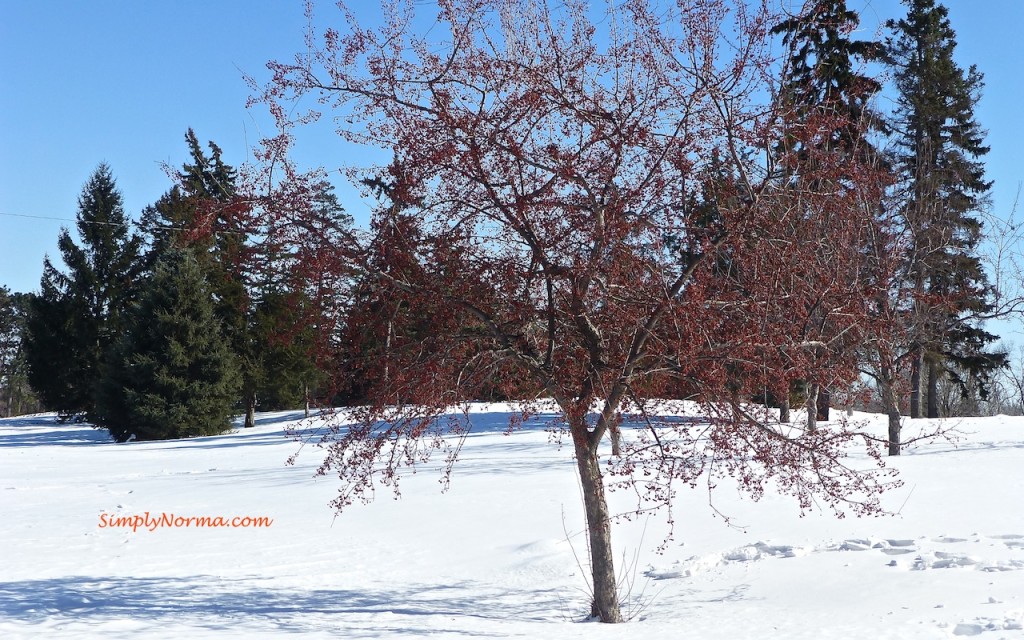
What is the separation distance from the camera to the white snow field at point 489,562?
23.5ft

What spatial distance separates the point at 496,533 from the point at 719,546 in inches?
120

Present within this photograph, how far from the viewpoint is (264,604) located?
27.8 feet

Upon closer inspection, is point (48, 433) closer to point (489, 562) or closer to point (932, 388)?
point (489, 562)

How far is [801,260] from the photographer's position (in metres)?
6.23

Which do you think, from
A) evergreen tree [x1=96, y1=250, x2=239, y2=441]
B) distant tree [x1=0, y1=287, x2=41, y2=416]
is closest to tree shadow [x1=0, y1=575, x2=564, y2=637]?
evergreen tree [x1=96, y1=250, x2=239, y2=441]

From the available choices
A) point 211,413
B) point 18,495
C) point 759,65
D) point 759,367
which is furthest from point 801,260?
point 211,413

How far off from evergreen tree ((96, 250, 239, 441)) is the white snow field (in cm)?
1106

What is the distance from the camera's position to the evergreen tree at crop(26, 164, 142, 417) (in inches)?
1486

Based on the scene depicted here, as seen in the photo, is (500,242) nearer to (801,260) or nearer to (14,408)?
(801,260)

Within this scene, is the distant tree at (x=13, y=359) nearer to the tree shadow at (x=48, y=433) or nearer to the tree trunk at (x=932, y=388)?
the tree shadow at (x=48, y=433)

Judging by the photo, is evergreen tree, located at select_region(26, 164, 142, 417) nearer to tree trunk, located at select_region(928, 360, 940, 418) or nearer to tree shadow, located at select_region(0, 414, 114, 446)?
tree shadow, located at select_region(0, 414, 114, 446)

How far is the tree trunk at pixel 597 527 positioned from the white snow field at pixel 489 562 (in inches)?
10.3

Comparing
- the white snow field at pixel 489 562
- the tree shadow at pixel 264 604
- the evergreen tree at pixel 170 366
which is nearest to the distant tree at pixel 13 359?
the evergreen tree at pixel 170 366

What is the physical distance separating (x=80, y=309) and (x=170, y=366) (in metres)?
13.6
